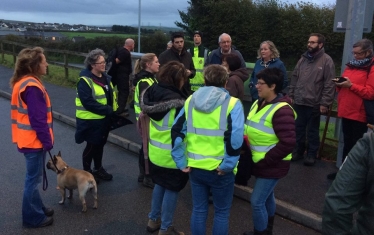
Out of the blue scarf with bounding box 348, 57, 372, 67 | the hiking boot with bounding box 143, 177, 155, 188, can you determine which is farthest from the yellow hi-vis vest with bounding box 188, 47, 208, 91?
the blue scarf with bounding box 348, 57, 372, 67

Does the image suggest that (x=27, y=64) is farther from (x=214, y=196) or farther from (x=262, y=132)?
(x=262, y=132)

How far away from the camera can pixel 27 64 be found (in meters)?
3.94

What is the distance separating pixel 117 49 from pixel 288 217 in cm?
557

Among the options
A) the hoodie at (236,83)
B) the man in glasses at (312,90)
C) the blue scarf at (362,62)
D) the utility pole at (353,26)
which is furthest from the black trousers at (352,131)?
the hoodie at (236,83)

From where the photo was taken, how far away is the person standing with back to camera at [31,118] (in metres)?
3.83

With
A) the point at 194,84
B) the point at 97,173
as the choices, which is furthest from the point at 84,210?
the point at 194,84

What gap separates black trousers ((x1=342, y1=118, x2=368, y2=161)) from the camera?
5055 millimetres

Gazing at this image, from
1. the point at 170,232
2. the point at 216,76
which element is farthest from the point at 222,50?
the point at 170,232

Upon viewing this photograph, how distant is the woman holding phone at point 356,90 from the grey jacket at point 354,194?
345cm

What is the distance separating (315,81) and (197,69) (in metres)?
2.13

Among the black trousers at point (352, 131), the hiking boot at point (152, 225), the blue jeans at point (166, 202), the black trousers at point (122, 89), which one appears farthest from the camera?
the black trousers at point (122, 89)

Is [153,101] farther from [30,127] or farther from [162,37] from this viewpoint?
[162,37]

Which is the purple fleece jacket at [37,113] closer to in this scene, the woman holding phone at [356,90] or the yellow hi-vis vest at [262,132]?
the yellow hi-vis vest at [262,132]

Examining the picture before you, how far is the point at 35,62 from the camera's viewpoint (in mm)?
3967
